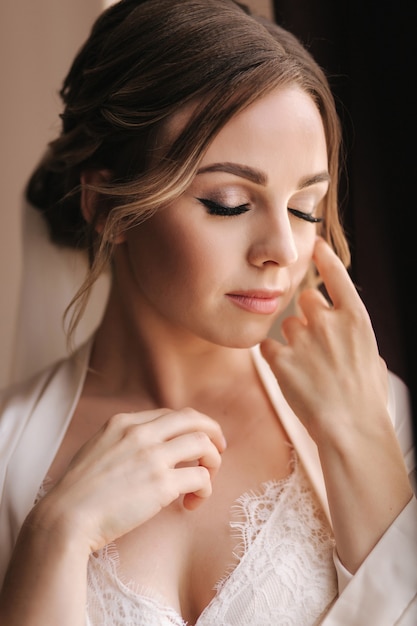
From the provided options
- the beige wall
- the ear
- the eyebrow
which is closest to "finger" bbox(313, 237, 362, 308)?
the eyebrow

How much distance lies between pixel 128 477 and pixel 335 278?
17.5 inches

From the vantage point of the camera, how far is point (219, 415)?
141 cm

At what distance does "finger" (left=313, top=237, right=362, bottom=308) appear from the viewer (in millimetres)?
1294

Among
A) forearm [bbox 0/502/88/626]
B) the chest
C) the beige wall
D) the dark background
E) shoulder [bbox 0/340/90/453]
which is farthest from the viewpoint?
the beige wall

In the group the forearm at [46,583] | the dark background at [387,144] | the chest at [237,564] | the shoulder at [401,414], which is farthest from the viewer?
the shoulder at [401,414]

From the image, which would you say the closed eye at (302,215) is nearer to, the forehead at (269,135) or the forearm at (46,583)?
the forehead at (269,135)

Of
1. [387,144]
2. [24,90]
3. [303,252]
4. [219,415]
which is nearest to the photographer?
[387,144]

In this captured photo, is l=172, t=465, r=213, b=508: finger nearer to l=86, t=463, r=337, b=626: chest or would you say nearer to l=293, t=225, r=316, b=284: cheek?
l=86, t=463, r=337, b=626: chest

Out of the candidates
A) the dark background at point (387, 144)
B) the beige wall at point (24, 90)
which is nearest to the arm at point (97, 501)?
the dark background at point (387, 144)

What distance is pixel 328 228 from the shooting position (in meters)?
1.48

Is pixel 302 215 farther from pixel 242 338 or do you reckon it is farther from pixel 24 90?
pixel 24 90

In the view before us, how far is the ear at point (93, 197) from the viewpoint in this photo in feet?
4.50

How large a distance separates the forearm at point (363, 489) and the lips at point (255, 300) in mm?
222

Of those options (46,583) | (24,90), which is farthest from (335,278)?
(24,90)
